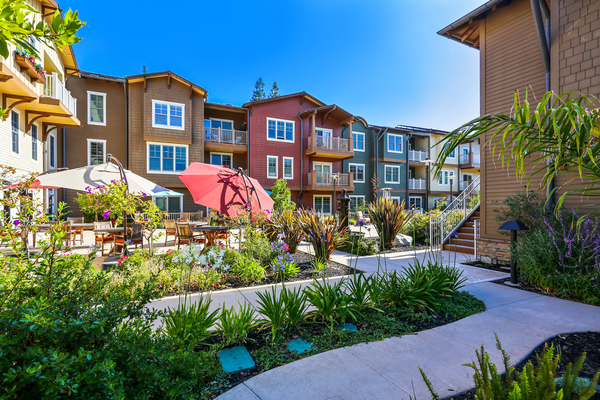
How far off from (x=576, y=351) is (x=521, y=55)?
750 cm

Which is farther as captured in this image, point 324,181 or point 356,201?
point 356,201

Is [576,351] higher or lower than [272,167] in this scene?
lower

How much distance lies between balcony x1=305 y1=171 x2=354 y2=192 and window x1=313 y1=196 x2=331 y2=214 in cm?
148

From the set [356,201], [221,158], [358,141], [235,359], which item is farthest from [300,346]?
[358,141]

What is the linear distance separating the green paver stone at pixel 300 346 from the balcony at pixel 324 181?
1781 centimetres

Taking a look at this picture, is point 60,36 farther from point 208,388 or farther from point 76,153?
point 76,153

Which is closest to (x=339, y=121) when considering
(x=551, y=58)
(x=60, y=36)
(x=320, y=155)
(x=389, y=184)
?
(x=320, y=155)

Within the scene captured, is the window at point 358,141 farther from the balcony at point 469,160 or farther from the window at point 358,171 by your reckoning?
the balcony at point 469,160

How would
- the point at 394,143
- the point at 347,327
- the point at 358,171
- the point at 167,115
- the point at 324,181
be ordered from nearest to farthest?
the point at 347,327
the point at 167,115
the point at 324,181
the point at 358,171
the point at 394,143

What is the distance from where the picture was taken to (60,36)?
1.25 meters

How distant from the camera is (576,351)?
303 cm

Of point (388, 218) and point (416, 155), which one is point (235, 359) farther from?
point (416, 155)

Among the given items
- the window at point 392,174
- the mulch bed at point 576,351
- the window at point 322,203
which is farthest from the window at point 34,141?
the window at point 392,174

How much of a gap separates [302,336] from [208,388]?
1239 millimetres
